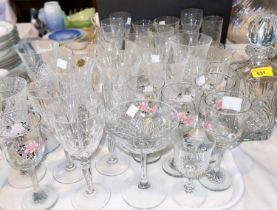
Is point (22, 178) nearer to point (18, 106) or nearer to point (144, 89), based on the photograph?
point (18, 106)

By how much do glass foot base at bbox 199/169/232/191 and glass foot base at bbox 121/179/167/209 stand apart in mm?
95

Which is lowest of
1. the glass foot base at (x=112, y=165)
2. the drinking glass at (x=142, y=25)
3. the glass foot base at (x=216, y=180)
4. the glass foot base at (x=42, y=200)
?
the glass foot base at (x=42, y=200)

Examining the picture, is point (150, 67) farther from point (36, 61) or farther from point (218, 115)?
point (36, 61)

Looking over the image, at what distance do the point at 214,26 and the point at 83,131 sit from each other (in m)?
0.73

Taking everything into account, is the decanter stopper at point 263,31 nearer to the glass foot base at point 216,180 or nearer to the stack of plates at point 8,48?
the glass foot base at point 216,180

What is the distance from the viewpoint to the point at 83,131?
581 mm

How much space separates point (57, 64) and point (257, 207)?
618 mm

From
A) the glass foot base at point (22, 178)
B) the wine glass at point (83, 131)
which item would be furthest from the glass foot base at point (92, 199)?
the glass foot base at point (22, 178)

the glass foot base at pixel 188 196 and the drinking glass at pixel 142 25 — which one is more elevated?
the drinking glass at pixel 142 25

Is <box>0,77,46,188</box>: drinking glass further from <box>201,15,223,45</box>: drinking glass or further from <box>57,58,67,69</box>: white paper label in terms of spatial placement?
<box>201,15,223,45</box>: drinking glass

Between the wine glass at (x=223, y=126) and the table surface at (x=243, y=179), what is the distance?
4cm

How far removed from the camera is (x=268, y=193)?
63 centimetres

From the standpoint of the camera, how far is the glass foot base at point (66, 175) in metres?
0.70

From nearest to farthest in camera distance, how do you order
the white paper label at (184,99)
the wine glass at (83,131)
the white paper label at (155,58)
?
1. the wine glass at (83,131)
2. the white paper label at (184,99)
3. the white paper label at (155,58)
